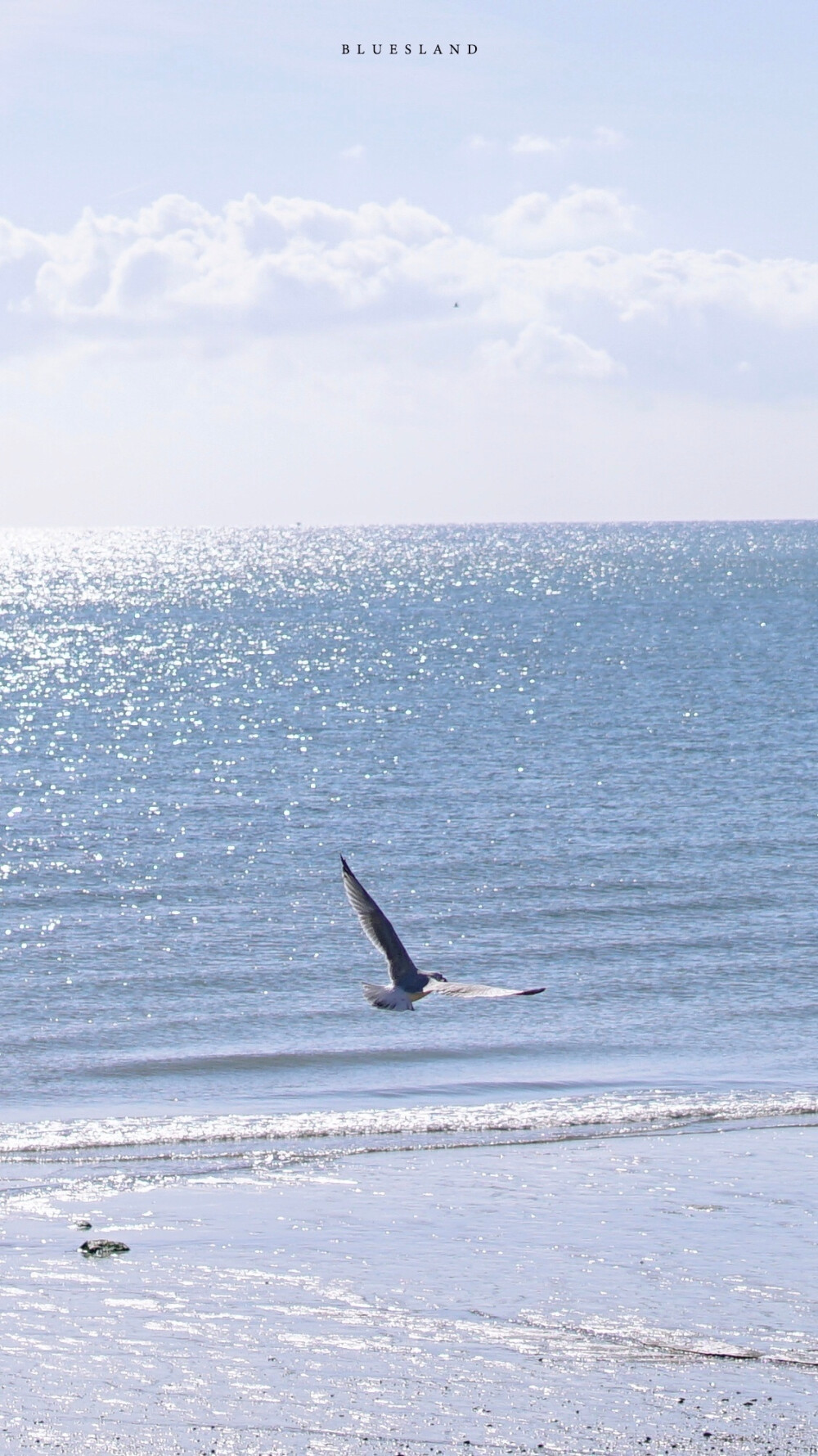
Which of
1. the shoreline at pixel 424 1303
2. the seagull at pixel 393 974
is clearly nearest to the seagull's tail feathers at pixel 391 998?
the seagull at pixel 393 974

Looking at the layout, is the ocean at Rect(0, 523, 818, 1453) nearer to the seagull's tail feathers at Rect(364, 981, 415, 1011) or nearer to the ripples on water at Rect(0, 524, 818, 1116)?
the ripples on water at Rect(0, 524, 818, 1116)

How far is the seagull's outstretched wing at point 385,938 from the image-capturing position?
17.7 meters

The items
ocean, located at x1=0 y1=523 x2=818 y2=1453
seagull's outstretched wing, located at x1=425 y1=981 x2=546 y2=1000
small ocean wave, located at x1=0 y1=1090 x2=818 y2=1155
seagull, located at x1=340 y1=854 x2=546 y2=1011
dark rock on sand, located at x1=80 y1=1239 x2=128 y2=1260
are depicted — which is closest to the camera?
seagull's outstretched wing, located at x1=425 y1=981 x2=546 y2=1000

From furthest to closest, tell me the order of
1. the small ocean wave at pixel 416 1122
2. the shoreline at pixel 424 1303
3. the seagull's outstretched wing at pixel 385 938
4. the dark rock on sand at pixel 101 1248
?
the small ocean wave at pixel 416 1122 < the dark rock on sand at pixel 101 1248 < the shoreline at pixel 424 1303 < the seagull's outstretched wing at pixel 385 938

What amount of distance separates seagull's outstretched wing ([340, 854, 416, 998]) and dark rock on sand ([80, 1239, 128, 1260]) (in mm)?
7737

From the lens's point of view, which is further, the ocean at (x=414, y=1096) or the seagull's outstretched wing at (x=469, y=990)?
the ocean at (x=414, y=1096)

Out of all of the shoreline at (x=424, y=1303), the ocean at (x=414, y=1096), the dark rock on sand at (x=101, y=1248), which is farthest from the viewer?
the dark rock on sand at (x=101, y=1248)

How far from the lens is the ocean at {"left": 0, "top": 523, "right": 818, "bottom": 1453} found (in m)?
19.8

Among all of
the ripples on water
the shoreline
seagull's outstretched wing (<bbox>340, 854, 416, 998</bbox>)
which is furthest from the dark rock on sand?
the ripples on water

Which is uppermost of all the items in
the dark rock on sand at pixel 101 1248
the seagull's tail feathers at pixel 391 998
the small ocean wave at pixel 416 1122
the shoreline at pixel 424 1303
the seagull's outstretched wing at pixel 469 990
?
the seagull's outstretched wing at pixel 469 990

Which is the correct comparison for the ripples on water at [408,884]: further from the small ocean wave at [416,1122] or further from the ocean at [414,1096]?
the small ocean wave at [416,1122]

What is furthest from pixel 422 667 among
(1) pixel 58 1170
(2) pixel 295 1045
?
(1) pixel 58 1170

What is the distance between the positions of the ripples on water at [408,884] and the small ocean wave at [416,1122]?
4.33ft

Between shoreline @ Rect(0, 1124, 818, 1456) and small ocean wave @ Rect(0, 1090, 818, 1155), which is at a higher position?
shoreline @ Rect(0, 1124, 818, 1456)
